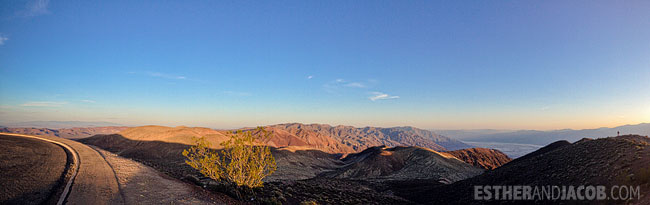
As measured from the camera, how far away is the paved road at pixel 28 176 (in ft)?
38.7

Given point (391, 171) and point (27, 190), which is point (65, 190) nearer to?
point (27, 190)

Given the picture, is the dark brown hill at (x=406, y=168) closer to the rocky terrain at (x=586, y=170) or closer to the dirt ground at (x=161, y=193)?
the rocky terrain at (x=586, y=170)

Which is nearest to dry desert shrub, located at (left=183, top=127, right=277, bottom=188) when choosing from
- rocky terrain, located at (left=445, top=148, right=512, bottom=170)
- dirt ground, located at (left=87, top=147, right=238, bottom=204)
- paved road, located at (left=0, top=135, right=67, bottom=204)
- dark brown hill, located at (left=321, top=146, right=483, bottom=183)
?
dirt ground, located at (left=87, top=147, right=238, bottom=204)

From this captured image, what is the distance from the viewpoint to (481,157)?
11838cm

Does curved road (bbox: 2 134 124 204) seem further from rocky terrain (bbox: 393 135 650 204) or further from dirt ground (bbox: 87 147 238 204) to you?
rocky terrain (bbox: 393 135 650 204)

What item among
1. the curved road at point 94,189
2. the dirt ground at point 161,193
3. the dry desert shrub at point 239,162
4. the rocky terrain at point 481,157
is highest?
the dry desert shrub at point 239,162

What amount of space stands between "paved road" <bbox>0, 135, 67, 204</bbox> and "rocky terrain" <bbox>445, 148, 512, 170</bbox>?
12754cm

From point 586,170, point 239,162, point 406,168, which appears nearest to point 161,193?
point 239,162

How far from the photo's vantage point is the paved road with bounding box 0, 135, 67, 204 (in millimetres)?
11789

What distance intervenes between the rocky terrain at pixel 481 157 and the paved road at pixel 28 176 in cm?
12754

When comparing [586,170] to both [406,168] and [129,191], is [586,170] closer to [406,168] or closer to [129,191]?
[129,191]

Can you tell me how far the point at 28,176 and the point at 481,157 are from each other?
5777 inches

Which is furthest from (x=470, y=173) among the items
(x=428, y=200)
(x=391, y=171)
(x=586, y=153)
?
(x=586, y=153)

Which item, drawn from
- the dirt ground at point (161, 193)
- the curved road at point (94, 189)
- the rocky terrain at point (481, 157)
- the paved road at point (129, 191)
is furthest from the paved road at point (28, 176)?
the rocky terrain at point (481, 157)
